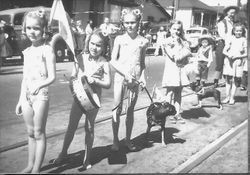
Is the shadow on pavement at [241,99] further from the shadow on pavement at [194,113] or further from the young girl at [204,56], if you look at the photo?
the shadow on pavement at [194,113]

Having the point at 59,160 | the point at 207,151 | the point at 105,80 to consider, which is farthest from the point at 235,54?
the point at 59,160

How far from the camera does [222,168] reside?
401cm

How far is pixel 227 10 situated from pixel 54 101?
3.83 metres

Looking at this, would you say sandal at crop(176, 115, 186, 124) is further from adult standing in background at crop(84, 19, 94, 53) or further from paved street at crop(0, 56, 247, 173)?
adult standing in background at crop(84, 19, 94, 53)

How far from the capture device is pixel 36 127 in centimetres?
317

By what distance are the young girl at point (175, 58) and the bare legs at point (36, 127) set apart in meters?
2.78

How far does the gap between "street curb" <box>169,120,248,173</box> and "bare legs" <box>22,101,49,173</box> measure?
1.46 metres

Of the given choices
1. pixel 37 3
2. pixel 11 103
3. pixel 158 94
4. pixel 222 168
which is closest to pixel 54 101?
pixel 11 103

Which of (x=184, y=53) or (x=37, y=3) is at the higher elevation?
(x=37, y=3)

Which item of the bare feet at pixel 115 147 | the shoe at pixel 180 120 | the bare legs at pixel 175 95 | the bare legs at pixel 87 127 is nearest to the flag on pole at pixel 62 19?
the bare legs at pixel 87 127

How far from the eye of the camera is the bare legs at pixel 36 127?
10.3ft

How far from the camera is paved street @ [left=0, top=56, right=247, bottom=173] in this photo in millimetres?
3779

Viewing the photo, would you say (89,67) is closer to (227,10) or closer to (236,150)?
(236,150)

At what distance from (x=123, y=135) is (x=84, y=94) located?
5.76ft
